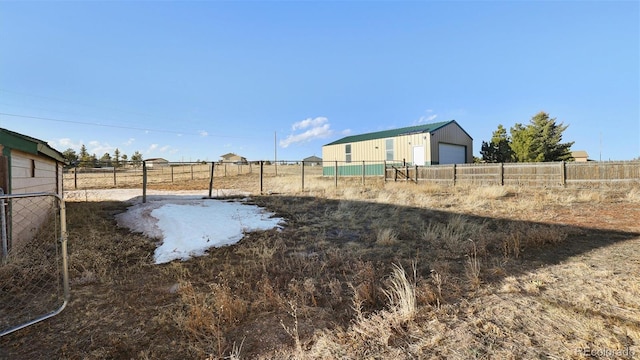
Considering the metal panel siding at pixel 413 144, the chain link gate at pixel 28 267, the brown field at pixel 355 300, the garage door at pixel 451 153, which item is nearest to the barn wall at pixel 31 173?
the chain link gate at pixel 28 267

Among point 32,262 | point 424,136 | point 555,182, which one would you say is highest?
point 424,136

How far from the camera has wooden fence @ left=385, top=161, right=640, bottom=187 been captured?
480 inches

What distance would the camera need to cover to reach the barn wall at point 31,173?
4.83 metres

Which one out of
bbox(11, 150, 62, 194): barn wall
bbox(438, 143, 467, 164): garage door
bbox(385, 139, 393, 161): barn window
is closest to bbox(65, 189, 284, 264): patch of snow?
bbox(11, 150, 62, 194): barn wall

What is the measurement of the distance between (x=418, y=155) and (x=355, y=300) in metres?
20.2

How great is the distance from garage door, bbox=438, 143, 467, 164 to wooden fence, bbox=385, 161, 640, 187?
477 cm

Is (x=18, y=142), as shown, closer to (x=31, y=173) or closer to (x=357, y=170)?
(x=31, y=173)

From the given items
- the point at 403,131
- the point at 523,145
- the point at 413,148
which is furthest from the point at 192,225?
the point at 523,145

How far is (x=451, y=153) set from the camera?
23.1m

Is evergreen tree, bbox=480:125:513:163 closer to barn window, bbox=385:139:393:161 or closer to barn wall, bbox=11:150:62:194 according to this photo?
barn window, bbox=385:139:393:161

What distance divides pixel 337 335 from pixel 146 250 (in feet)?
14.5

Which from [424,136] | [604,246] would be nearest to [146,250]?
[604,246]

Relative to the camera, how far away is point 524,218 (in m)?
7.71

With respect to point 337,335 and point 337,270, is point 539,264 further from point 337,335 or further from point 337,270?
point 337,335
